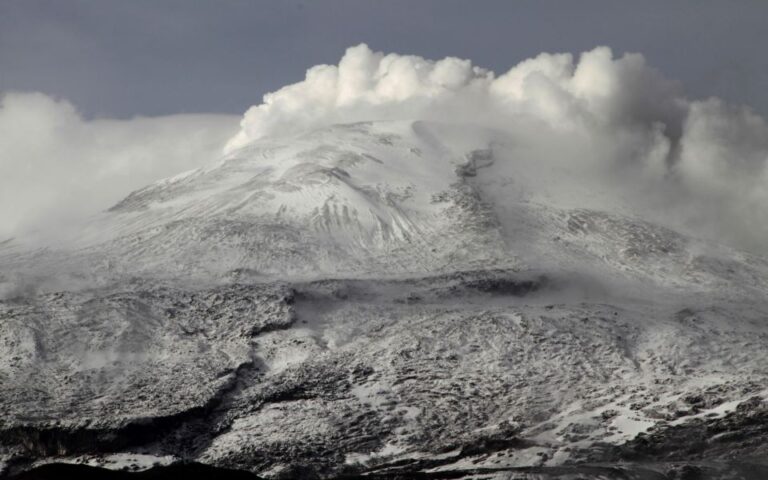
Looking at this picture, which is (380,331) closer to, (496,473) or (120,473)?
(120,473)

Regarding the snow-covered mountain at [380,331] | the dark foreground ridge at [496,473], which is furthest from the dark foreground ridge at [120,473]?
the snow-covered mountain at [380,331]

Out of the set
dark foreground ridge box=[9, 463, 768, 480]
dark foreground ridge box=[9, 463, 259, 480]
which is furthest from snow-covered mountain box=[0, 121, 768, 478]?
dark foreground ridge box=[9, 463, 259, 480]

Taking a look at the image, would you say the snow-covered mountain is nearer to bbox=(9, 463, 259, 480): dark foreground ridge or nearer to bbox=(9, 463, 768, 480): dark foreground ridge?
bbox=(9, 463, 768, 480): dark foreground ridge

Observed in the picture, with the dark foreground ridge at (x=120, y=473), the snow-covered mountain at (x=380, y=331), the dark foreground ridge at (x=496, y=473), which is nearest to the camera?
the dark foreground ridge at (x=496, y=473)

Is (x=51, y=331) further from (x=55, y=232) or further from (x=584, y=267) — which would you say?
(x=584, y=267)

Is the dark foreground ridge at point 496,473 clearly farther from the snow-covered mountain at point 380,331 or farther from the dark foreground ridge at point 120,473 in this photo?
the snow-covered mountain at point 380,331

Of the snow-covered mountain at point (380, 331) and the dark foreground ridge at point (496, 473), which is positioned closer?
the dark foreground ridge at point (496, 473)

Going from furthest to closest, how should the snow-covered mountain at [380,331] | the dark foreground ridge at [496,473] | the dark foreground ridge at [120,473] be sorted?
the snow-covered mountain at [380,331] → the dark foreground ridge at [120,473] → the dark foreground ridge at [496,473]

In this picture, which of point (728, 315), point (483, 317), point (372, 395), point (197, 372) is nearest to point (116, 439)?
point (197, 372)

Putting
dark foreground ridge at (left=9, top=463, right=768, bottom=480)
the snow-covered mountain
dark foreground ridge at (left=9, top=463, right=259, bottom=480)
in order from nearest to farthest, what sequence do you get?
dark foreground ridge at (left=9, top=463, right=768, bottom=480) → dark foreground ridge at (left=9, top=463, right=259, bottom=480) → the snow-covered mountain
